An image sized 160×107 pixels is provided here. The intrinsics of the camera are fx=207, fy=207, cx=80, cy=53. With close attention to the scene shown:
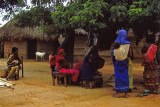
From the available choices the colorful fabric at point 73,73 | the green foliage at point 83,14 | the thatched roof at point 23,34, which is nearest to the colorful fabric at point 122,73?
the green foliage at point 83,14

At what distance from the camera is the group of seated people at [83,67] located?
677cm

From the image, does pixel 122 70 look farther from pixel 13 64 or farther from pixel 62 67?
pixel 13 64

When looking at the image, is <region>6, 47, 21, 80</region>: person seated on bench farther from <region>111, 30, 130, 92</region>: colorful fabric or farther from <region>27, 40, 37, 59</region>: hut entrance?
<region>27, 40, 37, 59</region>: hut entrance

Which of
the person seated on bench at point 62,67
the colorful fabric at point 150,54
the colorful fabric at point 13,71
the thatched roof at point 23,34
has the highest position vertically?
the thatched roof at point 23,34

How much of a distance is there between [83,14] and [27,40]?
49.5 feet

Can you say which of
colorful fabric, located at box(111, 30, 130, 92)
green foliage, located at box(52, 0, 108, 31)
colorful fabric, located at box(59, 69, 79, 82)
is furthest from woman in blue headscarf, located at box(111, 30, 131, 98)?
colorful fabric, located at box(59, 69, 79, 82)

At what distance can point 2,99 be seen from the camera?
5.09m

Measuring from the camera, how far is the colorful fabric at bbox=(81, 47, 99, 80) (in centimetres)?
673

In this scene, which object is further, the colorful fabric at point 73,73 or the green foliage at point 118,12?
the colorful fabric at point 73,73

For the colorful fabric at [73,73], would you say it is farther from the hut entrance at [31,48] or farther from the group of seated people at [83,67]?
the hut entrance at [31,48]

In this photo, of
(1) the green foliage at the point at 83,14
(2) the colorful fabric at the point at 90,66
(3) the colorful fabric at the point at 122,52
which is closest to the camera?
(3) the colorful fabric at the point at 122,52

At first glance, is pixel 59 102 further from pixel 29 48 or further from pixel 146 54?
pixel 29 48

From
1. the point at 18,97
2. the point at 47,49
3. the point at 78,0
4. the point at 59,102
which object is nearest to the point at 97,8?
the point at 78,0

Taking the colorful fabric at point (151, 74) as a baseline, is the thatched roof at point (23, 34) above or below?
above
